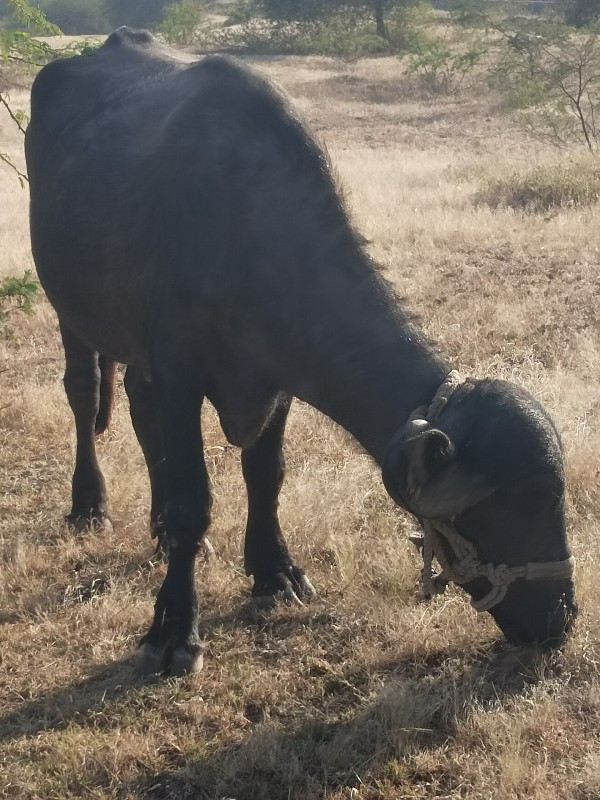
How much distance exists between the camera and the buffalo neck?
360cm

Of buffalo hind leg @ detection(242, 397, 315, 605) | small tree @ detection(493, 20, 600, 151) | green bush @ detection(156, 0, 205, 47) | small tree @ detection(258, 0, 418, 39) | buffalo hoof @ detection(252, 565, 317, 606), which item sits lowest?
buffalo hoof @ detection(252, 565, 317, 606)

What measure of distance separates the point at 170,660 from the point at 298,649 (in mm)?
530

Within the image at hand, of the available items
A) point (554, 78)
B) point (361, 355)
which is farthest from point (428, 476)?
point (554, 78)

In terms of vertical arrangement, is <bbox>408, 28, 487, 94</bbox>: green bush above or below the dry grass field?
above

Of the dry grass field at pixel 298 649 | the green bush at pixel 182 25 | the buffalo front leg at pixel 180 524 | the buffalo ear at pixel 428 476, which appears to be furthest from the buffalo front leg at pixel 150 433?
the green bush at pixel 182 25

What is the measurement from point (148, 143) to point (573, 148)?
47.7 feet

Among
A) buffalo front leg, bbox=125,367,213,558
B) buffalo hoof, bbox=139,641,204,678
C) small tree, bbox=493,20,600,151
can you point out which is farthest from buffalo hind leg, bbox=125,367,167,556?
small tree, bbox=493,20,600,151

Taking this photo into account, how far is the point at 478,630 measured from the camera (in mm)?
4109

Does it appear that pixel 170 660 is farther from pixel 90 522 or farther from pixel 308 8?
pixel 308 8

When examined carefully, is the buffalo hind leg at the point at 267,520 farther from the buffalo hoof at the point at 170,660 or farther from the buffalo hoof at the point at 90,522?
the buffalo hoof at the point at 90,522

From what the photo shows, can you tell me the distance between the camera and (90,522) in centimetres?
554

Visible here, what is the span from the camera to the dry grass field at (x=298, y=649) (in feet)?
11.2

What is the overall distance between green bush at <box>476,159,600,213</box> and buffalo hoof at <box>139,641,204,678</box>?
9613 mm

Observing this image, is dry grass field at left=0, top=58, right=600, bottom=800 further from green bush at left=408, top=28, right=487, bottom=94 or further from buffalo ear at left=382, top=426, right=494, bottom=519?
green bush at left=408, top=28, right=487, bottom=94
